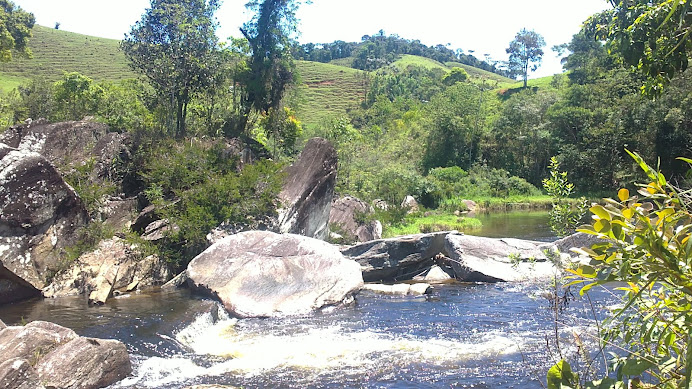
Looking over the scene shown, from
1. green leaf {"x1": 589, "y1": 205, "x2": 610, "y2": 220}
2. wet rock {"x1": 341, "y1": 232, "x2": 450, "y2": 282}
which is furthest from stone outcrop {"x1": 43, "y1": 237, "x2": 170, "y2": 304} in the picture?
green leaf {"x1": 589, "y1": 205, "x2": 610, "y2": 220}

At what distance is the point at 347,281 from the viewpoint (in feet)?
44.9

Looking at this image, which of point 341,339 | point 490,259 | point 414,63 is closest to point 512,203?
point 490,259

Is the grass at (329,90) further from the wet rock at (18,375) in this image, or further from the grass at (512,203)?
the wet rock at (18,375)

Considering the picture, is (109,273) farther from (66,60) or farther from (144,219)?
(66,60)

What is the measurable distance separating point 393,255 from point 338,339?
6.45 meters

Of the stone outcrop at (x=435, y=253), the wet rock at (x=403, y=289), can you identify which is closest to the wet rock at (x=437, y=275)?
the stone outcrop at (x=435, y=253)

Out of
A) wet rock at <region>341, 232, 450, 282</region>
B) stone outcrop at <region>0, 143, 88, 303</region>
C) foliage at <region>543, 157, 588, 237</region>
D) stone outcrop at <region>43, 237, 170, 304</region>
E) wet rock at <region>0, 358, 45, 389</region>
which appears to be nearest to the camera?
foliage at <region>543, 157, 588, 237</region>

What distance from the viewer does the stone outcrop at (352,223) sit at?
2173 cm

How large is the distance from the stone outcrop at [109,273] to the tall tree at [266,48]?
37.9ft

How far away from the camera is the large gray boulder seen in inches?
500

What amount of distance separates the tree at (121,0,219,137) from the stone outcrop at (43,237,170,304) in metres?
7.72

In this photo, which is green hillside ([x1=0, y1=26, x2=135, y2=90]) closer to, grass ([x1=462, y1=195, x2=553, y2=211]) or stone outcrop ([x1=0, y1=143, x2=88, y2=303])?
grass ([x1=462, y1=195, x2=553, y2=211])

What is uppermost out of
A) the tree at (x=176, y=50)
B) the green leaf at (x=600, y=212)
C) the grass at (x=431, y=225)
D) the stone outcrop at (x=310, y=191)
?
the tree at (x=176, y=50)

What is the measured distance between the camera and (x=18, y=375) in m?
7.22
